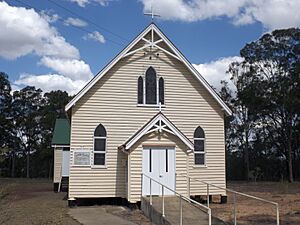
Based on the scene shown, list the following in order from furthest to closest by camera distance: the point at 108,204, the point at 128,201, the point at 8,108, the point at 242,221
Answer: the point at 8,108 < the point at 108,204 < the point at 128,201 < the point at 242,221

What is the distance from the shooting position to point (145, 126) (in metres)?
19.0

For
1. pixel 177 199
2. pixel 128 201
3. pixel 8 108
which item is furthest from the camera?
pixel 8 108

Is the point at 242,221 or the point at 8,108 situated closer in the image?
the point at 242,221

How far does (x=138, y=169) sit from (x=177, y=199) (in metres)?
2.36

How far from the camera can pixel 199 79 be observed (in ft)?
71.3

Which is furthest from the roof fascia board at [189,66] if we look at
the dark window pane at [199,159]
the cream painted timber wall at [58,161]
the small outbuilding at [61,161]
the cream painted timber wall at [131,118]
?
the cream painted timber wall at [58,161]

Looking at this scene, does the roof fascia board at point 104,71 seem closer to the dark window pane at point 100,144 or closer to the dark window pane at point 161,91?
the dark window pane at point 100,144

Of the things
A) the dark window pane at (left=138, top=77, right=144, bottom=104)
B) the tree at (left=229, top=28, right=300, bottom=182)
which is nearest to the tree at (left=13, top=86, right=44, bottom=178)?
the tree at (left=229, top=28, right=300, bottom=182)

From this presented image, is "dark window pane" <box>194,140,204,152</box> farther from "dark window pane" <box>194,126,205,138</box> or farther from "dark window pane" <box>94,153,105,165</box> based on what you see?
"dark window pane" <box>94,153,105,165</box>

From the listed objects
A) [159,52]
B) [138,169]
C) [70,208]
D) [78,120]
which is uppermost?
[159,52]

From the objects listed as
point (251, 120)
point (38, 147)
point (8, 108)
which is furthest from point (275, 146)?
point (8, 108)

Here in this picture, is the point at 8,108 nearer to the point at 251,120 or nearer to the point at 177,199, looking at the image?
the point at 251,120

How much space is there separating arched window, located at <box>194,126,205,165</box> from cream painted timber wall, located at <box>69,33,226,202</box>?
0.27 m

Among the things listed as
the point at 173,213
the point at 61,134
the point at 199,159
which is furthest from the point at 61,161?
the point at 173,213
